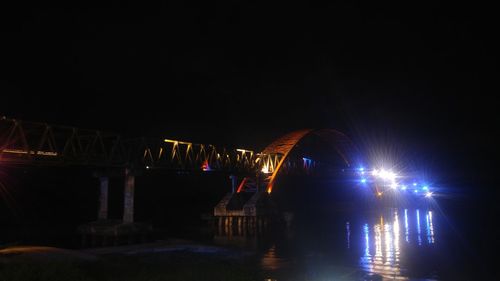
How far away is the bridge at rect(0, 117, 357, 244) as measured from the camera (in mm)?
46375

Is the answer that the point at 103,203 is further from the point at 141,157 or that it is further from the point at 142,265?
the point at 142,265

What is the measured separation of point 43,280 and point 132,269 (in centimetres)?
798

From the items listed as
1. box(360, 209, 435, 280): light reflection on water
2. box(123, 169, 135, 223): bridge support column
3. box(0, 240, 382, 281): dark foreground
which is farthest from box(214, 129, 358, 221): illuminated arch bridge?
box(0, 240, 382, 281): dark foreground

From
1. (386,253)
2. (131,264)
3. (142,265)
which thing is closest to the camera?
(131,264)

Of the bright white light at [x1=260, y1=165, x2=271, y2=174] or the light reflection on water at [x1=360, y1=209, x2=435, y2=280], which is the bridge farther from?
the light reflection on water at [x1=360, y1=209, x2=435, y2=280]

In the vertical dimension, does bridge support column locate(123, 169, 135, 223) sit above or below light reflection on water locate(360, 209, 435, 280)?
above

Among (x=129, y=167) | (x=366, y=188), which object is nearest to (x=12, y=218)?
(x=129, y=167)

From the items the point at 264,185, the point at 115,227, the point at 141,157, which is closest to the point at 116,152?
the point at 141,157

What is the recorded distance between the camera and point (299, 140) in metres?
89.4

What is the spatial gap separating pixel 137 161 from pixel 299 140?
4121cm

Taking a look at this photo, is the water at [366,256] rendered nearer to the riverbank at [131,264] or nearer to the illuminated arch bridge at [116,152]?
the riverbank at [131,264]

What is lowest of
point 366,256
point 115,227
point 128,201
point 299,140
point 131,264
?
point 366,256

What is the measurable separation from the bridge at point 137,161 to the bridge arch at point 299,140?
0.19 m

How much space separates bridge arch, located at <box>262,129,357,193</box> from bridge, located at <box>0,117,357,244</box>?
0.61 ft
